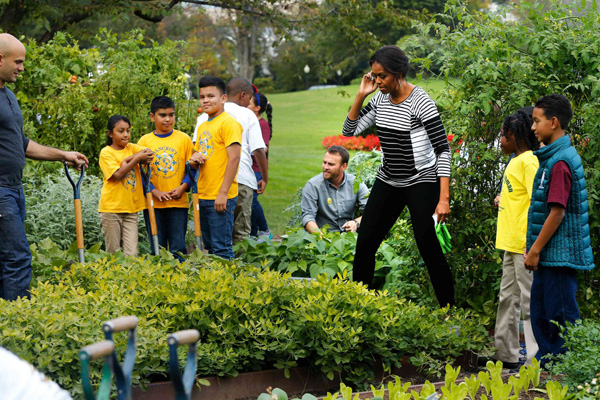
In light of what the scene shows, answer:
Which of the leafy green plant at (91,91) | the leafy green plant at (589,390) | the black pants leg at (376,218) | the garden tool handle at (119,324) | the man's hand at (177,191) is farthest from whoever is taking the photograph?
the leafy green plant at (91,91)

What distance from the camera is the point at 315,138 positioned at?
109ft

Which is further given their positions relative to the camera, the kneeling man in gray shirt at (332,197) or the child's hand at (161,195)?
the kneeling man in gray shirt at (332,197)

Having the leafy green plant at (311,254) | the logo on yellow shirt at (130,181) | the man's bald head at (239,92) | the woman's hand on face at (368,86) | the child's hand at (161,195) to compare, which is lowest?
the leafy green plant at (311,254)

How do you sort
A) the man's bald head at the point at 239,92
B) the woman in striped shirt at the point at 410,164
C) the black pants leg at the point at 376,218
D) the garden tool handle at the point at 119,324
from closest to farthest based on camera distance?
the garden tool handle at the point at 119,324 < the woman in striped shirt at the point at 410,164 < the black pants leg at the point at 376,218 < the man's bald head at the point at 239,92

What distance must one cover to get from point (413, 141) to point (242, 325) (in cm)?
194

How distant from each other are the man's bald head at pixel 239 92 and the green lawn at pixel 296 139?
189 cm

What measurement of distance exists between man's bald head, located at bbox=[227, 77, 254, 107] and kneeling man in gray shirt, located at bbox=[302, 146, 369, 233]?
3.38 ft

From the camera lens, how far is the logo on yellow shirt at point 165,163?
661cm

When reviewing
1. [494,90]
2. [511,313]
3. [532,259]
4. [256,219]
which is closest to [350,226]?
[256,219]

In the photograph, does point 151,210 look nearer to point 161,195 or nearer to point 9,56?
point 161,195

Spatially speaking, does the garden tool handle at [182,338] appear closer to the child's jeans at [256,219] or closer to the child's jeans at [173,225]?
the child's jeans at [173,225]

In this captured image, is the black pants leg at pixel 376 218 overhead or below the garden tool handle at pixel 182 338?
below

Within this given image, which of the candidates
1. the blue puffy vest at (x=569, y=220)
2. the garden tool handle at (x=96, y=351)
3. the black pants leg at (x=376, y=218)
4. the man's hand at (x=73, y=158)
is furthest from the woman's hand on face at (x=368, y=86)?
the garden tool handle at (x=96, y=351)

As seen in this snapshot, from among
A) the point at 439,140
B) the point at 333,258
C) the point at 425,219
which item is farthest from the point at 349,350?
the point at 333,258
